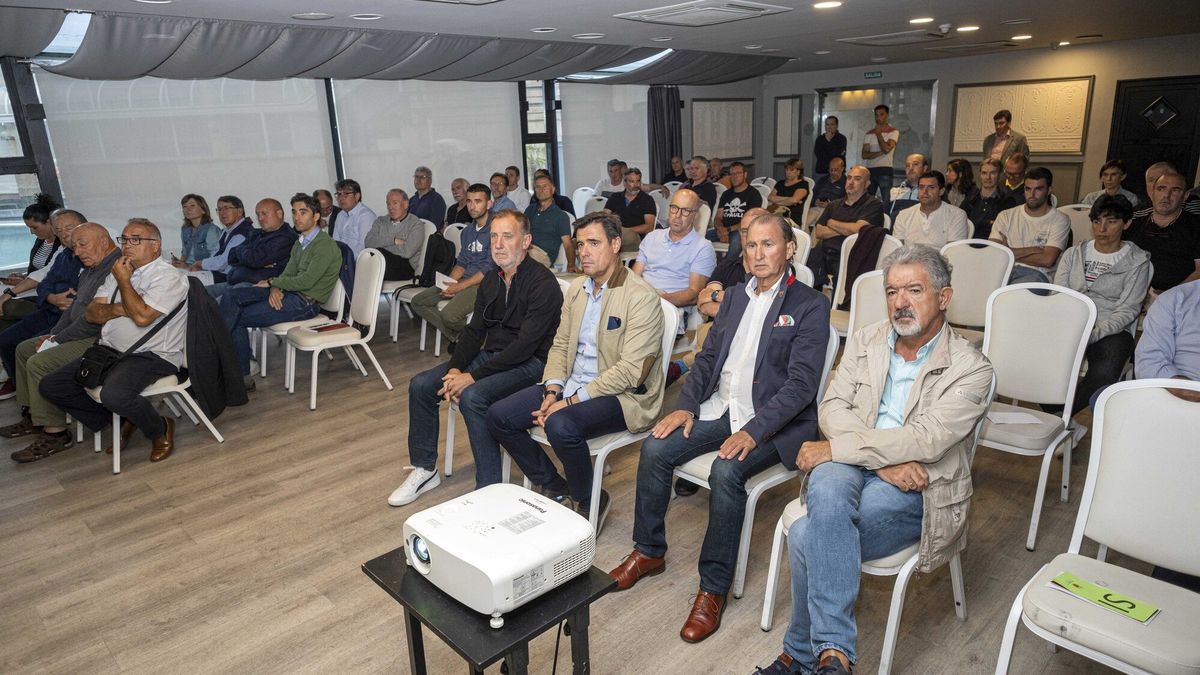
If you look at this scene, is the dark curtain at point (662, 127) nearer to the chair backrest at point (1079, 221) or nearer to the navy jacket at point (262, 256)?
the chair backrest at point (1079, 221)

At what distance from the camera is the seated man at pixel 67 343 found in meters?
3.96

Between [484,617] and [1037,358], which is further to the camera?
[1037,358]

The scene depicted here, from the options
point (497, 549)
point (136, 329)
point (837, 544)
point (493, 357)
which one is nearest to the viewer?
point (497, 549)

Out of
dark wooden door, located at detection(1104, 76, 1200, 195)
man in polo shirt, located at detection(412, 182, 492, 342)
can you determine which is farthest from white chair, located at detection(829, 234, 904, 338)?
dark wooden door, located at detection(1104, 76, 1200, 195)

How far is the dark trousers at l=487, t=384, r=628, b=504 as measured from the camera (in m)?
2.72

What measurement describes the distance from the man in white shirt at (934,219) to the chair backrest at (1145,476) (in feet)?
10.2

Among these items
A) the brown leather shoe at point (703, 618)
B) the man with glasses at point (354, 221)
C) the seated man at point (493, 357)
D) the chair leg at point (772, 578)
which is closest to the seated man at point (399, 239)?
the man with glasses at point (354, 221)

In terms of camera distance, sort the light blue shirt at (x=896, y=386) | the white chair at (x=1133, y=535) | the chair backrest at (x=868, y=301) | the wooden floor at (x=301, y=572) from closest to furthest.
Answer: the white chair at (x=1133, y=535), the light blue shirt at (x=896, y=386), the wooden floor at (x=301, y=572), the chair backrest at (x=868, y=301)

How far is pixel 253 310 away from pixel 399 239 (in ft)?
4.64

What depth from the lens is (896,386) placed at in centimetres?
224

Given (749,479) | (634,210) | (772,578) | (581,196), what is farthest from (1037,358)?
(581,196)

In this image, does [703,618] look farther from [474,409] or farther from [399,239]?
[399,239]

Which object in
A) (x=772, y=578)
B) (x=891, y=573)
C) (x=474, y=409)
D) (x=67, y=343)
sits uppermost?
(x=67, y=343)

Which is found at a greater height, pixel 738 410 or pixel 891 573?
pixel 738 410
